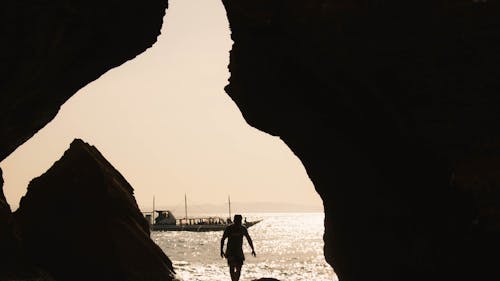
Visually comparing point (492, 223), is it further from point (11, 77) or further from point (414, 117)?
point (11, 77)

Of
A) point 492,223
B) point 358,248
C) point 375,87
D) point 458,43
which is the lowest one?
point 358,248

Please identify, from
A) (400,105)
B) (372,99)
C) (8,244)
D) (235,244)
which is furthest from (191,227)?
(400,105)

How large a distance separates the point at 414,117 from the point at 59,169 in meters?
13.5

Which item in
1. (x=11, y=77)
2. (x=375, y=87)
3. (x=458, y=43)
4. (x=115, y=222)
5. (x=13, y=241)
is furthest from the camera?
(x=115, y=222)

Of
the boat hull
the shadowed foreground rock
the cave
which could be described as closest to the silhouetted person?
the cave

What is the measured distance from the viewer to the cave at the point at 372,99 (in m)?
7.32

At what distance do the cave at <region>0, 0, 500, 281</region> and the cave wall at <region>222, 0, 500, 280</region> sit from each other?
0.07ft

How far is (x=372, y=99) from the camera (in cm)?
824

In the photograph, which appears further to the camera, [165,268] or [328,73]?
[165,268]

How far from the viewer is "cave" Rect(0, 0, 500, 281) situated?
732 centimetres

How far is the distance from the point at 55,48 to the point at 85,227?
7.24 metres

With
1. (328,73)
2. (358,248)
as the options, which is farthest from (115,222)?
(328,73)

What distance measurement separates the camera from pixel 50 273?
16281mm

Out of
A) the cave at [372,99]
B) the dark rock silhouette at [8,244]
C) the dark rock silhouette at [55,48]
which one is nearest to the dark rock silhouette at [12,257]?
the dark rock silhouette at [8,244]
